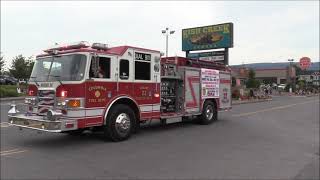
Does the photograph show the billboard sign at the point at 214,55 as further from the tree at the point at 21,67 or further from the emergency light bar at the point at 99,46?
the emergency light bar at the point at 99,46

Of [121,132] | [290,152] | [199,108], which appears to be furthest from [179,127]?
[290,152]

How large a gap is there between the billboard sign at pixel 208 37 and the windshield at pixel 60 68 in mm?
30162

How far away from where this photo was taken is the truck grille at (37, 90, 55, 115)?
1109 cm

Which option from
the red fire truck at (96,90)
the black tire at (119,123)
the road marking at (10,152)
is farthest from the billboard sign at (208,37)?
the road marking at (10,152)

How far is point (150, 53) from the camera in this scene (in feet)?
43.3

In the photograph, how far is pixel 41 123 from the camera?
34.4 feet

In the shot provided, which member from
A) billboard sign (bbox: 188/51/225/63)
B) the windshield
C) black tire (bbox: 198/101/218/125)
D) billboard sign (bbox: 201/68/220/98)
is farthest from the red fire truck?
billboard sign (bbox: 188/51/225/63)

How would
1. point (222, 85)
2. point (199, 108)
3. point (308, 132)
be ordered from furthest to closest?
point (222, 85)
point (199, 108)
point (308, 132)

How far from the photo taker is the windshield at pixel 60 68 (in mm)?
10906

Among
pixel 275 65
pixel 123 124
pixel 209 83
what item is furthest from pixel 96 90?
pixel 275 65

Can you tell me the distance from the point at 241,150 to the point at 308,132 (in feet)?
17.4

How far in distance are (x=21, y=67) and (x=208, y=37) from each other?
86.1ft

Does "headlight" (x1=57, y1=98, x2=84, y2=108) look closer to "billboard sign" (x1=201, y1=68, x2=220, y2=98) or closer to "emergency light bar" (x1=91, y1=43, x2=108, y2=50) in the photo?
"emergency light bar" (x1=91, y1=43, x2=108, y2=50)

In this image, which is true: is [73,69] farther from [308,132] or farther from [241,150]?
[308,132]
